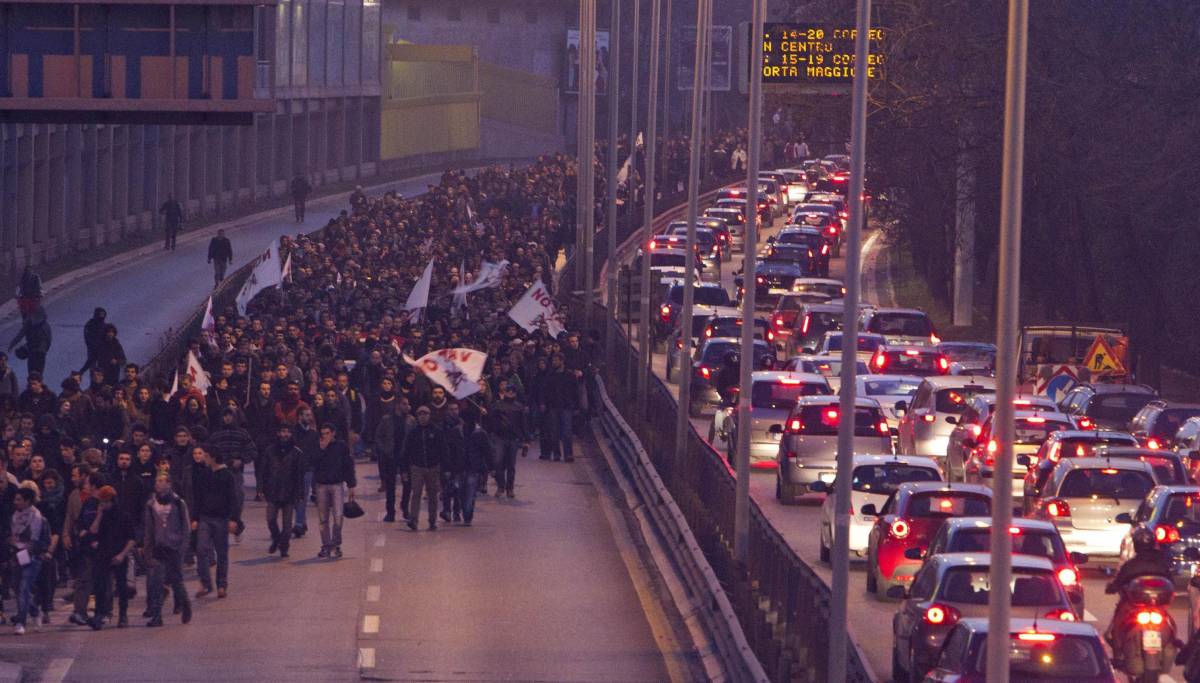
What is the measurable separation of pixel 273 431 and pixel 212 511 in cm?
539

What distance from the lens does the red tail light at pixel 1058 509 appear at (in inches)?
1095

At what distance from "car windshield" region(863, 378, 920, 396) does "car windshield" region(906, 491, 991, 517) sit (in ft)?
46.6

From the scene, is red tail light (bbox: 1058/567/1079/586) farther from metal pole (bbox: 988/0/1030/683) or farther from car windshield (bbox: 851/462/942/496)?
metal pole (bbox: 988/0/1030/683)

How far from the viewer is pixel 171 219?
6950 centimetres

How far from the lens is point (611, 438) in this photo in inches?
1561

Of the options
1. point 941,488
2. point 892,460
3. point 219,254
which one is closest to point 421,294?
point 892,460

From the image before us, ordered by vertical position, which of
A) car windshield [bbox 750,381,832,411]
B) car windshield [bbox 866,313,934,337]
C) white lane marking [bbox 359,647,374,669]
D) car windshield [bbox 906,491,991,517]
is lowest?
car windshield [bbox 866,313,934,337]

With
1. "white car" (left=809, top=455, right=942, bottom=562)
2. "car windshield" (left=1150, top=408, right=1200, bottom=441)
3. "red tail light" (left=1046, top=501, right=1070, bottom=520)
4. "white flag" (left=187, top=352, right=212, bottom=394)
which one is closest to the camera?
"red tail light" (left=1046, top=501, right=1070, bottom=520)

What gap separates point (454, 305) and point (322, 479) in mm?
19326

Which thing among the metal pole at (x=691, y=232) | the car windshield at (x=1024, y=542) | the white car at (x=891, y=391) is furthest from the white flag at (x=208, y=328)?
the car windshield at (x=1024, y=542)

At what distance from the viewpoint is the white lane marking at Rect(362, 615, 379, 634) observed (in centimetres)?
2386

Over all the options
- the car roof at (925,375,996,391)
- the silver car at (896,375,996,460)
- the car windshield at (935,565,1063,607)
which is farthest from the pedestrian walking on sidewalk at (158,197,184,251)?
the car windshield at (935,565,1063,607)

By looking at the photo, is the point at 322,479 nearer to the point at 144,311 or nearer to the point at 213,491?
the point at 213,491

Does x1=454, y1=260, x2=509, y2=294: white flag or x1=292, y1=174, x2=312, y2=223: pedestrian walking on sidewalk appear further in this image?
x1=292, y1=174, x2=312, y2=223: pedestrian walking on sidewalk
